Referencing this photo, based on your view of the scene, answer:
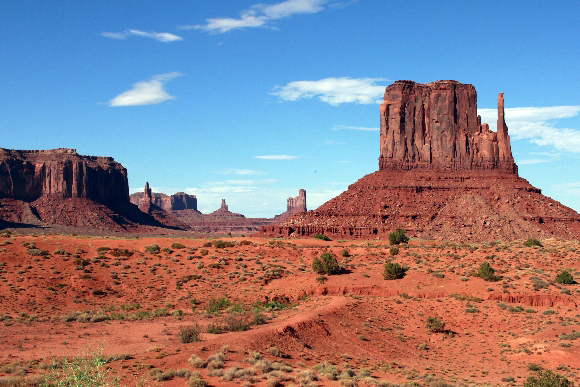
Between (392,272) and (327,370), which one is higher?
(392,272)

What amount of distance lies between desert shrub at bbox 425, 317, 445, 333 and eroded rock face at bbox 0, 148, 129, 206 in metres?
141

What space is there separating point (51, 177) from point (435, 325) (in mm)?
145445

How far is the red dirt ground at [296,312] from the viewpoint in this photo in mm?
22523

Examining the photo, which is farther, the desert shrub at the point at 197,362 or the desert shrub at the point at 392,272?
the desert shrub at the point at 392,272

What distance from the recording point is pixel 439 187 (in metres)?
99.8

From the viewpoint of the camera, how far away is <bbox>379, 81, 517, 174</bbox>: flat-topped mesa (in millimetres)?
105062

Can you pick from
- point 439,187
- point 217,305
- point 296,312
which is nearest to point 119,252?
point 217,305

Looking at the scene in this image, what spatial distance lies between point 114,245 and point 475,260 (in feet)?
102

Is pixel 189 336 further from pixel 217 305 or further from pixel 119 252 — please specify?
pixel 119 252

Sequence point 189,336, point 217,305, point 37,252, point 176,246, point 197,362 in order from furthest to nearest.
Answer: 1. point 176,246
2. point 37,252
3. point 217,305
4. point 189,336
5. point 197,362

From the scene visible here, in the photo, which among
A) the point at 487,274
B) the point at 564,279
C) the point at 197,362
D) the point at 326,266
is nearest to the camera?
the point at 197,362

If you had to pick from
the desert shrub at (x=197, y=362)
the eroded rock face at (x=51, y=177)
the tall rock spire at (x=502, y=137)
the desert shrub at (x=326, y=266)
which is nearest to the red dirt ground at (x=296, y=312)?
the desert shrub at (x=197, y=362)

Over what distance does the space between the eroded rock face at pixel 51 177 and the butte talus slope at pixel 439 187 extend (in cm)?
7963

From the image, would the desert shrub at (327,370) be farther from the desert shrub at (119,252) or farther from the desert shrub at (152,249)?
the desert shrub at (152,249)
